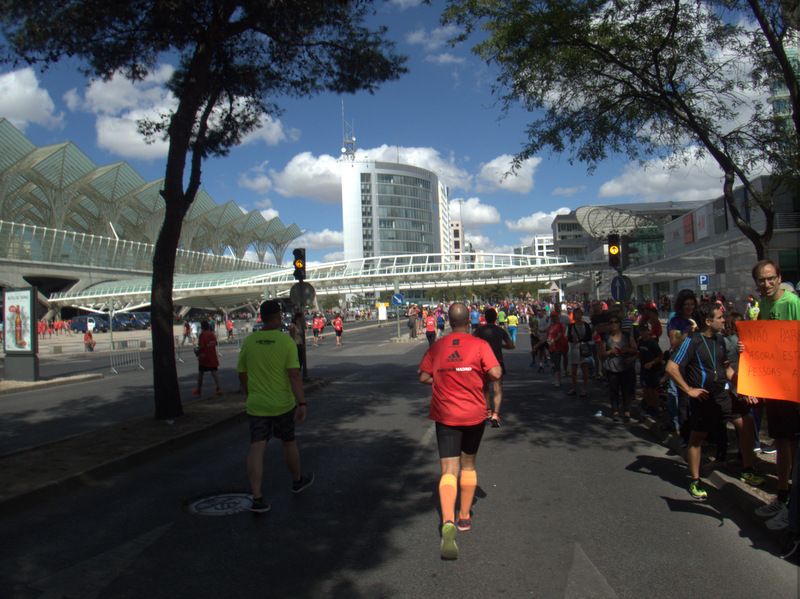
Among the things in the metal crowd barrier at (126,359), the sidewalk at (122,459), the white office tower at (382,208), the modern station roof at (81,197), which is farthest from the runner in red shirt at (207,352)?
the white office tower at (382,208)

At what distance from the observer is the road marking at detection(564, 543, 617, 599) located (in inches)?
126

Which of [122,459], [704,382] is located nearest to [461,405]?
[704,382]

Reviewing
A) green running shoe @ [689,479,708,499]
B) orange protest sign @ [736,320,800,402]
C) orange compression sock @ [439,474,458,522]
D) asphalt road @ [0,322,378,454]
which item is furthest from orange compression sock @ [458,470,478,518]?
asphalt road @ [0,322,378,454]

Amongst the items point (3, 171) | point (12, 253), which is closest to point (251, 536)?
point (12, 253)

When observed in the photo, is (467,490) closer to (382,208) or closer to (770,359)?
(770,359)

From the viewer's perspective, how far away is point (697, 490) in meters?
4.74

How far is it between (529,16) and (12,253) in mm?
63292

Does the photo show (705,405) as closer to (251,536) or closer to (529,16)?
(251,536)

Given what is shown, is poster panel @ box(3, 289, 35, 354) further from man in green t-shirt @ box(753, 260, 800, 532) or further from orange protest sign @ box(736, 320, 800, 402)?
man in green t-shirt @ box(753, 260, 800, 532)

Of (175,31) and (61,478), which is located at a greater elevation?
(175,31)

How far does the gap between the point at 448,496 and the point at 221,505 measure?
2.20 metres

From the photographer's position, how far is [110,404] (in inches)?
450

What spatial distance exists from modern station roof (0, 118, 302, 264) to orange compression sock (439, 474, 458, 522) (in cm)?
6967

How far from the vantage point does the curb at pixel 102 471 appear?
16.2ft
